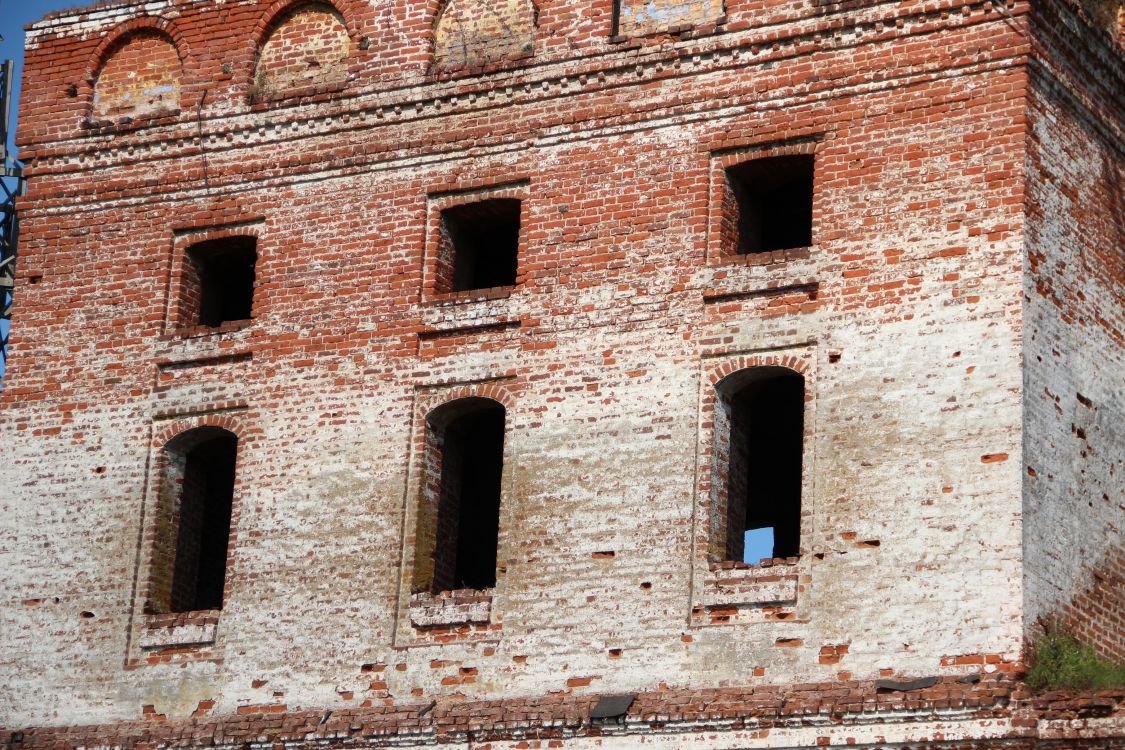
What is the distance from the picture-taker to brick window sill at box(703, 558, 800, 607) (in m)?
17.7

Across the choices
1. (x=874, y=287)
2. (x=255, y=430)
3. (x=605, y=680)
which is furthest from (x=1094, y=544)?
(x=255, y=430)

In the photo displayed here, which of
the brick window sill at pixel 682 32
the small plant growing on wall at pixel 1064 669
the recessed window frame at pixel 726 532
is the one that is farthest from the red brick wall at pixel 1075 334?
the brick window sill at pixel 682 32

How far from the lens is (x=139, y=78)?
2231cm

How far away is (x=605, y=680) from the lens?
1806cm

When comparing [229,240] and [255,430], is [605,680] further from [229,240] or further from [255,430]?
[229,240]

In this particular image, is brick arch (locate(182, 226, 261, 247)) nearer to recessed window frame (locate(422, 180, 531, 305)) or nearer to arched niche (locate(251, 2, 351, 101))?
arched niche (locate(251, 2, 351, 101))

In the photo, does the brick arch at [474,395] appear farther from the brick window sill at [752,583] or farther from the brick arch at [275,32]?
the brick arch at [275,32]

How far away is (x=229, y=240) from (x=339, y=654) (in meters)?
4.24

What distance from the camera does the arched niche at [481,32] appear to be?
20656mm

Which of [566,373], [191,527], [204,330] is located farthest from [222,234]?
[566,373]

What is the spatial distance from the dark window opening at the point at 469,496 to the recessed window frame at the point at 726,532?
2.15m

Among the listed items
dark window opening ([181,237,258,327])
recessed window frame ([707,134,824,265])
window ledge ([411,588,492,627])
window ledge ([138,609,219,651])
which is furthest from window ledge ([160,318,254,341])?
recessed window frame ([707,134,824,265])

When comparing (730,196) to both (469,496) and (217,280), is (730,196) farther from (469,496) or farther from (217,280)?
(217,280)

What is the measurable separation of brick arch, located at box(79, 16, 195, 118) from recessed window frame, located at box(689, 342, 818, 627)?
255 inches
